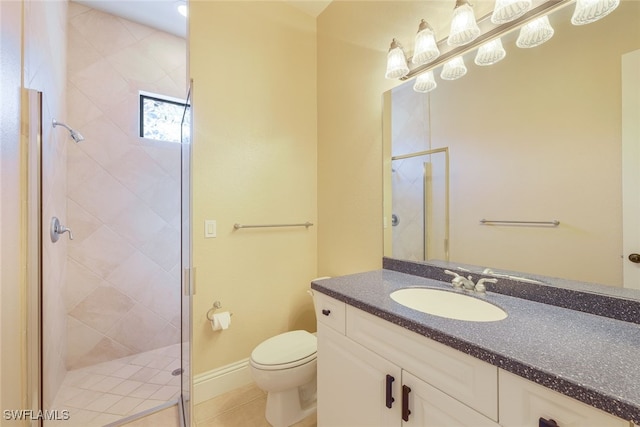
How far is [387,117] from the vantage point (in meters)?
1.64

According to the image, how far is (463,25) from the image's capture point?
3.80 feet

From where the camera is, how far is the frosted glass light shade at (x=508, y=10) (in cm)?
102

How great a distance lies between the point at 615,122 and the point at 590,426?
915 mm

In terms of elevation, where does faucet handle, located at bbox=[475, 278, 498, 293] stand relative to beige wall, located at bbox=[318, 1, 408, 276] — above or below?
below

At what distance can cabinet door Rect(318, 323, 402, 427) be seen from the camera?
930mm

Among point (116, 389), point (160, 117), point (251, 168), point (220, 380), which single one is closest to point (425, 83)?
point (251, 168)

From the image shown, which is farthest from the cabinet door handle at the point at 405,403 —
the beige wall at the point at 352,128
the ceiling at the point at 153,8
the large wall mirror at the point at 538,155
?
the ceiling at the point at 153,8

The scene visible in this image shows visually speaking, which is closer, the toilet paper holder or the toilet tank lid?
the toilet tank lid

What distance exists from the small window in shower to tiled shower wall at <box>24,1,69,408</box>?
552mm

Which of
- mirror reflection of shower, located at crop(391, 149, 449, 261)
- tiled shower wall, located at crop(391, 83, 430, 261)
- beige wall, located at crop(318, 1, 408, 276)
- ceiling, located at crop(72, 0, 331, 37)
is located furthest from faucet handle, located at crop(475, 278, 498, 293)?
ceiling, located at crop(72, 0, 331, 37)

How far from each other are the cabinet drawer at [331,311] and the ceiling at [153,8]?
A: 2.17 meters

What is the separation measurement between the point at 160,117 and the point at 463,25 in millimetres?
2529

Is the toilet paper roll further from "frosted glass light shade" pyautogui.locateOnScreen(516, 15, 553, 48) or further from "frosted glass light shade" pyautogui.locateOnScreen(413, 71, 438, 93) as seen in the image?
"frosted glass light shade" pyautogui.locateOnScreen(516, 15, 553, 48)

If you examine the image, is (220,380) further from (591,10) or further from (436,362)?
(591,10)
